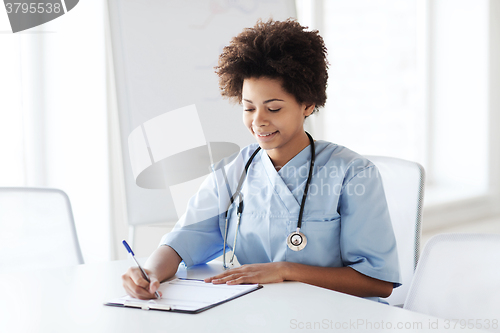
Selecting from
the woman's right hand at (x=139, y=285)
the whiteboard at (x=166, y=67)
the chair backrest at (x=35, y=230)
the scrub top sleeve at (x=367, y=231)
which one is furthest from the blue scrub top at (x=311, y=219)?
the whiteboard at (x=166, y=67)

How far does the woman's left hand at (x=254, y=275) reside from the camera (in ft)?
3.52

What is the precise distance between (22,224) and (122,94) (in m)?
0.72

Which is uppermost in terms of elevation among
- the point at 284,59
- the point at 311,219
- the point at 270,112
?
the point at 284,59

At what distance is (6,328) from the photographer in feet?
2.83

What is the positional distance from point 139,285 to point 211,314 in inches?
7.7

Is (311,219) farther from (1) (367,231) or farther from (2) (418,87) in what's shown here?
(2) (418,87)

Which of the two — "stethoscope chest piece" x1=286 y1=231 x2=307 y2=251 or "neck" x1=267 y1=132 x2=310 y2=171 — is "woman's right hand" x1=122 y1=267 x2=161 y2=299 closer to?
"stethoscope chest piece" x1=286 y1=231 x2=307 y2=251

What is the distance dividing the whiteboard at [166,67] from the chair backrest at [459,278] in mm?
1289

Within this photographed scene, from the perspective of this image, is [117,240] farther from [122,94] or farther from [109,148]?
[122,94]

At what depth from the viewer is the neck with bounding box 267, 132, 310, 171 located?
4.28ft

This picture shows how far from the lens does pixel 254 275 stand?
3.54 feet

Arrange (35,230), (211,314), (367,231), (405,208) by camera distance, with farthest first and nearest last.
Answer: (35,230), (405,208), (367,231), (211,314)

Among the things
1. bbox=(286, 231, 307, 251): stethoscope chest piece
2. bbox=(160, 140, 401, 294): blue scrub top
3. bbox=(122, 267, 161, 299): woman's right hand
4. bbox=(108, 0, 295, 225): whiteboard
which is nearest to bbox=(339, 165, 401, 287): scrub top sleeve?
bbox=(160, 140, 401, 294): blue scrub top

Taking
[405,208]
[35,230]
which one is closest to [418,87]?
[405,208]
